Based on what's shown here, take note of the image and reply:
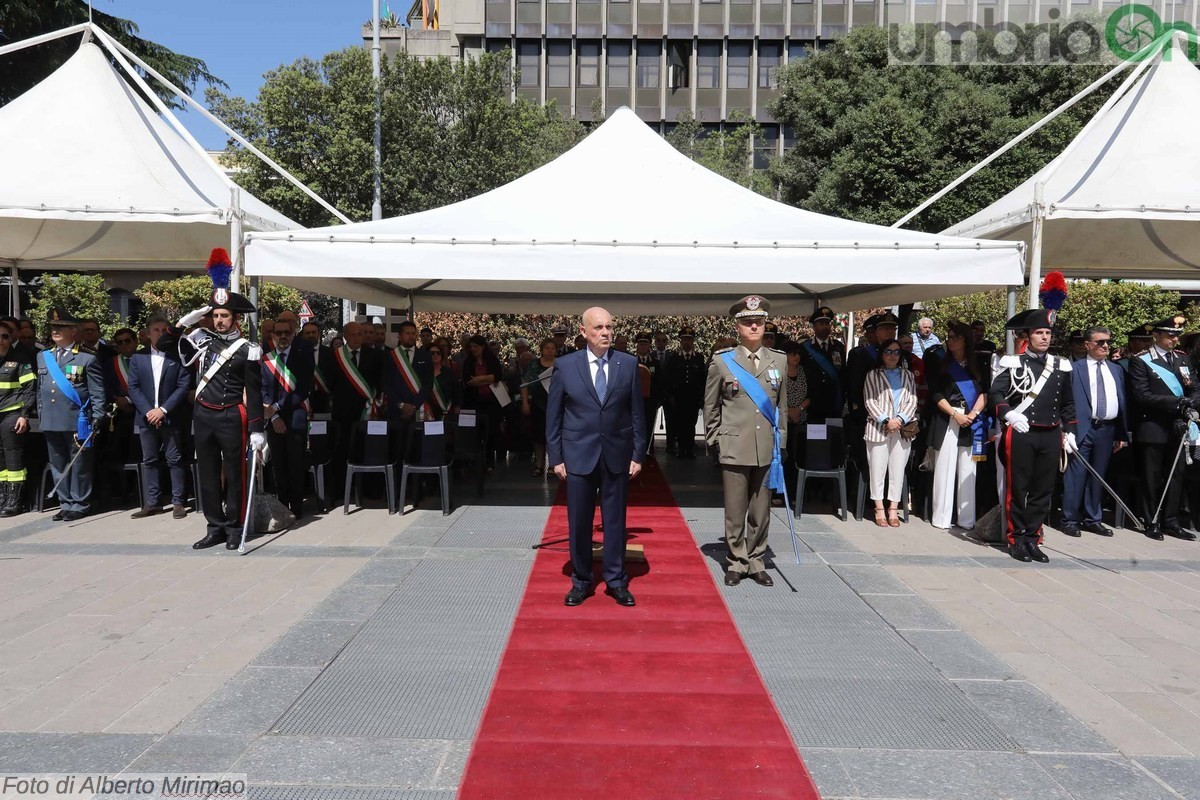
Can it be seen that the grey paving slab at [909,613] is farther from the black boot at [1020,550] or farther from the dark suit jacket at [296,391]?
the dark suit jacket at [296,391]

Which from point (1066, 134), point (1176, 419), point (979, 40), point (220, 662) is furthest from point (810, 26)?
point (220, 662)

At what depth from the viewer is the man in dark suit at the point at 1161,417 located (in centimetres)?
774

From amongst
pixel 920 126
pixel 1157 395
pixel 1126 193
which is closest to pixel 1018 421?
pixel 1157 395

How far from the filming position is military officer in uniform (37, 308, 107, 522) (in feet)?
25.7

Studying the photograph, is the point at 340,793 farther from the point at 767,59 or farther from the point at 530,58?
the point at 767,59

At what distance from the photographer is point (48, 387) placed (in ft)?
25.7

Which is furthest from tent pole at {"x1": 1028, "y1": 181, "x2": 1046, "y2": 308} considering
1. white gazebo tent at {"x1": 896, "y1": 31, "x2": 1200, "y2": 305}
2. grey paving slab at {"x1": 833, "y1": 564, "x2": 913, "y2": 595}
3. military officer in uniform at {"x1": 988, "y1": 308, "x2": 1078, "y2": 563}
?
grey paving slab at {"x1": 833, "y1": 564, "x2": 913, "y2": 595}

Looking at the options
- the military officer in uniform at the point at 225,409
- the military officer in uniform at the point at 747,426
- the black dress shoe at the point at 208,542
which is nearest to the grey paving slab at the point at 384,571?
the military officer in uniform at the point at 225,409

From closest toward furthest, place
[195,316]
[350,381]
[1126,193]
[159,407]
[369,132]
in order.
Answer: [195,316], [159,407], [1126,193], [350,381], [369,132]

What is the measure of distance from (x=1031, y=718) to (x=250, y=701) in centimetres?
332

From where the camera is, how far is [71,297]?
69.6 ft

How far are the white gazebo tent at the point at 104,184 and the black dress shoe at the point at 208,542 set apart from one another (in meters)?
2.29

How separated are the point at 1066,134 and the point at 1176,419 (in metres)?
16.1

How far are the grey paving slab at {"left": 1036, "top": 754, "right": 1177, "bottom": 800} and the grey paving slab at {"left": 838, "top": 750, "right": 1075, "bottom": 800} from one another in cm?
4
